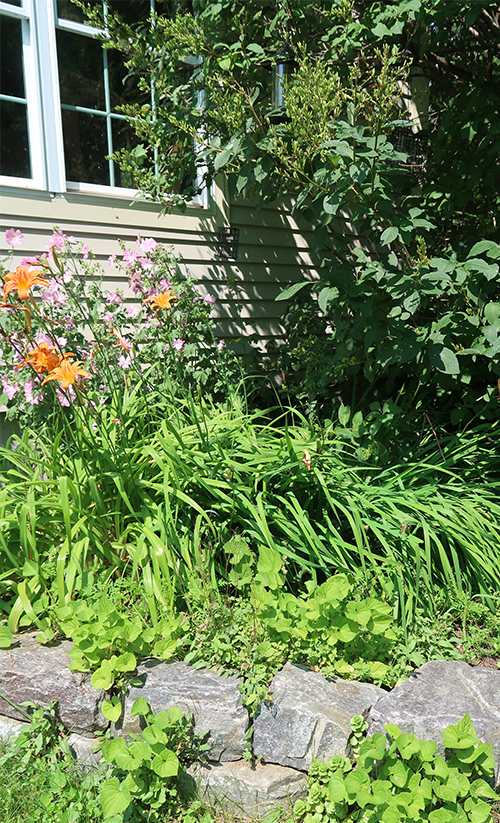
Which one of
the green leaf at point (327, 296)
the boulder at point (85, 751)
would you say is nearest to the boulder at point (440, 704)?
the boulder at point (85, 751)

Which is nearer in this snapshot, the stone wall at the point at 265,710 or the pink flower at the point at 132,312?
the stone wall at the point at 265,710

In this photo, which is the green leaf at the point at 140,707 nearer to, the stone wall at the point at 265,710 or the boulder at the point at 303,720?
the stone wall at the point at 265,710

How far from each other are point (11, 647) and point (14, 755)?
0.34 metres

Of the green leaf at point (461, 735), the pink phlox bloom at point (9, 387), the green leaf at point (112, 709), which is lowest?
the green leaf at point (461, 735)

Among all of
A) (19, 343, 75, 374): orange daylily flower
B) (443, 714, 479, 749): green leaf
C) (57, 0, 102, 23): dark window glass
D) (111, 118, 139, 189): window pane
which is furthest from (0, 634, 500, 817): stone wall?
(57, 0, 102, 23): dark window glass

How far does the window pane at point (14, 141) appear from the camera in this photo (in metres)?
3.33

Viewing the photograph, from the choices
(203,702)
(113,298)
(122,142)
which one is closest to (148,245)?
(113,298)

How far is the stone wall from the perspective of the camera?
5.98 ft

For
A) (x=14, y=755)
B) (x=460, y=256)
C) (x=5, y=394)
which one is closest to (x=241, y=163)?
(x=460, y=256)

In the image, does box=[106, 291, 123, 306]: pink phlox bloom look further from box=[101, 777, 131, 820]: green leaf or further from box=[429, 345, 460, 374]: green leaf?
box=[101, 777, 131, 820]: green leaf

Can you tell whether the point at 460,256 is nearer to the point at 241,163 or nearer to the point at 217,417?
the point at 241,163

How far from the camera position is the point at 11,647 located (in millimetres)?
2109

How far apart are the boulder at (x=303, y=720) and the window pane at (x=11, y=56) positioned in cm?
333

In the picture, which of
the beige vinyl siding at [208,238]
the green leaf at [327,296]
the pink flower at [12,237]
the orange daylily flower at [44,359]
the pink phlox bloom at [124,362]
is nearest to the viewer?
the orange daylily flower at [44,359]
